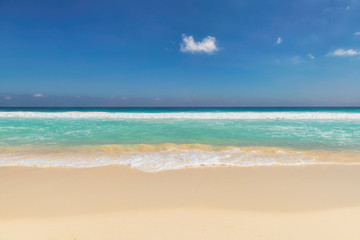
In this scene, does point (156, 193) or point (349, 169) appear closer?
point (156, 193)

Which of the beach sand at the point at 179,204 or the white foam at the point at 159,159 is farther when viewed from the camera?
the white foam at the point at 159,159

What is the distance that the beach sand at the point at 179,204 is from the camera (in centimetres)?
219

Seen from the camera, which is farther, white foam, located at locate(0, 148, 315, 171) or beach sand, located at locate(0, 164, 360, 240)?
white foam, located at locate(0, 148, 315, 171)

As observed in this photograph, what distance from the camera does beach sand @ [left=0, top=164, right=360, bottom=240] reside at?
2189mm

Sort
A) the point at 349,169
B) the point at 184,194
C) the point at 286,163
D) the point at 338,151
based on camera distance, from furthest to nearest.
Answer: the point at 338,151
the point at 286,163
the point at 349,169
the point at 184,194

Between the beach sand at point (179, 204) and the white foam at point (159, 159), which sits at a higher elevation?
the white foam at point (159, 159)

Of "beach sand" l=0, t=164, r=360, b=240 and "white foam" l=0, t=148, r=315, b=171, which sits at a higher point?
"white foam" l=0, t=148, r=315, b=171

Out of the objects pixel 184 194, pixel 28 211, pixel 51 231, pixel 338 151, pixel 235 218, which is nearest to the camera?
pixel 51 231

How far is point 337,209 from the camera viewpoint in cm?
260

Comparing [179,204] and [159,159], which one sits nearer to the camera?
[179,204]

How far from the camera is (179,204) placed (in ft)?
8.95

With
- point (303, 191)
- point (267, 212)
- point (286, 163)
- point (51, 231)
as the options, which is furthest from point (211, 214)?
point (286, 163)

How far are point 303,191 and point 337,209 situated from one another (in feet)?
1.73

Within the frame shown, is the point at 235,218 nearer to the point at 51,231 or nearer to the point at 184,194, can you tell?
the point at 184,194
